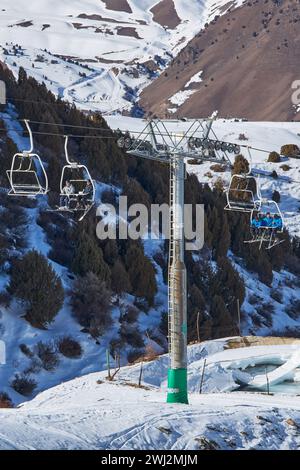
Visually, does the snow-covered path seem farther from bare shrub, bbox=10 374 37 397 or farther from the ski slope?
bare shrub, bbox=10 374 37 397

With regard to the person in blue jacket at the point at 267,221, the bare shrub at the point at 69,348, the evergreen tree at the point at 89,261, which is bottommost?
the bare shrub at the point at 69,348

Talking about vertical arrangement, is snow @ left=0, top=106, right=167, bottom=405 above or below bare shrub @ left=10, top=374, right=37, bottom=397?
above

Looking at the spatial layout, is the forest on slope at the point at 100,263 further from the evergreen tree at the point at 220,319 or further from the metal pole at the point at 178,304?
the metal pole at the point at 178,304

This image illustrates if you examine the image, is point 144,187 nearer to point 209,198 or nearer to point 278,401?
point 209,198

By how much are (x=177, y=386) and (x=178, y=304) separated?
242 cm

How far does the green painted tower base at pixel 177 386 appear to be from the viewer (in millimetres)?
29016

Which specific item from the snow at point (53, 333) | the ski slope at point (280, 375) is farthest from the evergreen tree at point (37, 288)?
the ski slope at point (280, 375)

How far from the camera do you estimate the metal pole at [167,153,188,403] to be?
2889 centimetres

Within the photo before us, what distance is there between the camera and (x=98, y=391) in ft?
114

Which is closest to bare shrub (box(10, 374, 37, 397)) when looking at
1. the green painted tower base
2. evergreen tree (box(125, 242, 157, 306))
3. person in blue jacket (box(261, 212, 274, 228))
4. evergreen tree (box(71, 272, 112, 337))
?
evergreen tree (box(71, 272, 112, 337))

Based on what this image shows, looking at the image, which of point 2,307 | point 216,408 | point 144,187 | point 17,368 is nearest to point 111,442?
point 216,408

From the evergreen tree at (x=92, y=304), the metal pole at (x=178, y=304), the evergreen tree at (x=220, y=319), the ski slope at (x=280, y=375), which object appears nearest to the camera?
the metal pole at (x=178, y=304)

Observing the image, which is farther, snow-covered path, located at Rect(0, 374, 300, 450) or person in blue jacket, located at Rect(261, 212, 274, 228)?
person in blue jacket, located at Rect(261, 212, 274, 228)

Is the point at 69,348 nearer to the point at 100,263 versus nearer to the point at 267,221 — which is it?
the point at 100,263
